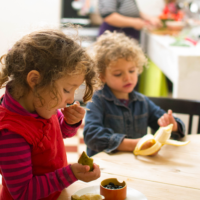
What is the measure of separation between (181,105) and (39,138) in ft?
2.95

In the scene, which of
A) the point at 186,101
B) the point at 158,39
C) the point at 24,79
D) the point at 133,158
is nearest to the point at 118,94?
the point at 186,101

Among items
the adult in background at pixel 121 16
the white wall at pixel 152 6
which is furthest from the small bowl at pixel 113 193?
the white wall at pixel 152 6

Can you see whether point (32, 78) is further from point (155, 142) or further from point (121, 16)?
point (121, 16)

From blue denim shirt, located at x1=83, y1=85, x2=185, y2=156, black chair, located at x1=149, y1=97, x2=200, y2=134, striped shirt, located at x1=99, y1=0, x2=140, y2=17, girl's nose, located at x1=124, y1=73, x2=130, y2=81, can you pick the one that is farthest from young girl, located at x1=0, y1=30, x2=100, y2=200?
striped shirt, located at x1=99, y1=0, x2=140, y2=17

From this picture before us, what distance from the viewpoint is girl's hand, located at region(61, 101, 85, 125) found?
0.89 meters

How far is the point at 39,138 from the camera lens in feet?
2.40

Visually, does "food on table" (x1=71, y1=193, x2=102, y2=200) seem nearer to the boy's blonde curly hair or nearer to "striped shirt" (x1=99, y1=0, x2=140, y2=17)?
the boy's blonde curly hair

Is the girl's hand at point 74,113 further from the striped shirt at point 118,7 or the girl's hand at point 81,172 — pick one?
the striped shirt at point 118,7

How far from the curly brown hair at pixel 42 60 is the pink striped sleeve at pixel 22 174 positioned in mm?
127

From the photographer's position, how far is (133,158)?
0.99m

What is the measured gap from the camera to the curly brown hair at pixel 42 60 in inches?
26.8

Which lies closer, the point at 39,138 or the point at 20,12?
the point at 39,138

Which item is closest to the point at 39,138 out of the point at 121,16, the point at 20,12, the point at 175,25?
the point at 20,12

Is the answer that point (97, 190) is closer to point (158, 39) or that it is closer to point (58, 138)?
point (58, 138)
